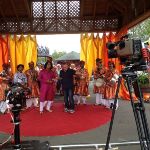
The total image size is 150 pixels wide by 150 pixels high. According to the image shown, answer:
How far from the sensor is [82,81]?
8930mm

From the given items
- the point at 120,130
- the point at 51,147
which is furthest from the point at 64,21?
the point at 51,147

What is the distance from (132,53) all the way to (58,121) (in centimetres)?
400

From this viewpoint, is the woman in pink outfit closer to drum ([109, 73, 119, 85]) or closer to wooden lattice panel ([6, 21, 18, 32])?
drum ([109, 73, 119, 85])

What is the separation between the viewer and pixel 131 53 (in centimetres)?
306

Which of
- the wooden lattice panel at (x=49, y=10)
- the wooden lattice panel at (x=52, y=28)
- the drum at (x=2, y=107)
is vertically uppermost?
the wooden lattice panel at (x=49, y=10)

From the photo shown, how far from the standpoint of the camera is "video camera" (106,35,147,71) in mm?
3062

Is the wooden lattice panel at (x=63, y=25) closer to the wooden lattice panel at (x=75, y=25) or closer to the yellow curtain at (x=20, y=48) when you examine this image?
the wooden lattice panel at (x=75, y=25)

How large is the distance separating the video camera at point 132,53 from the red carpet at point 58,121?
2.74 meters

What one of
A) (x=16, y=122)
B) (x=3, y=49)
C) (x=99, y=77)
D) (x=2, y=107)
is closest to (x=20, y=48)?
(x=3, y=49)

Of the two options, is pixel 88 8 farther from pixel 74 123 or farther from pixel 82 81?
pixel 74 123

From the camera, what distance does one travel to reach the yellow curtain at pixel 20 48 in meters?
10.3

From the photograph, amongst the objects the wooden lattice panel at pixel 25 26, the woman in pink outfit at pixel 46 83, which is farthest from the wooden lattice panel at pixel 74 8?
the woman in pink outfit at pixel 46 83

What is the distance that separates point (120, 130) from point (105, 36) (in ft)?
16.8

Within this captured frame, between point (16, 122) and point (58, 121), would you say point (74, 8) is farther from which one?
point (16, 122)
